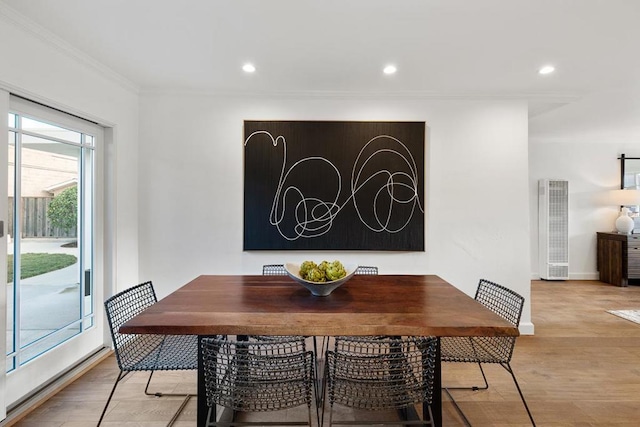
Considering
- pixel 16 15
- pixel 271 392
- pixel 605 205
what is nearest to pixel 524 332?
pixel 271 392

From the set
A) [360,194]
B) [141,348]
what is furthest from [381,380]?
[360,194]

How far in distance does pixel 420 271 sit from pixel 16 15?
365 cm

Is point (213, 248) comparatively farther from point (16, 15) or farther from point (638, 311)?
point (638, 311)

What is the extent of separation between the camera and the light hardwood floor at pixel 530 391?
196 centimetres

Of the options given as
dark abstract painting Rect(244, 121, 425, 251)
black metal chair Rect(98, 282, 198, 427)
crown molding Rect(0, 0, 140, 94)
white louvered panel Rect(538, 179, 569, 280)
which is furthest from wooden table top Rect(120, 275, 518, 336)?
white louvered panel Rect(538, 179, 569, 280)

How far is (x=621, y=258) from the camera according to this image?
5.20 metres

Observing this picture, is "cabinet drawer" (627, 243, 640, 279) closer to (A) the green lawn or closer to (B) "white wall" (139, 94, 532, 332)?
(B) "white wall" (139, 94, 532, 332)

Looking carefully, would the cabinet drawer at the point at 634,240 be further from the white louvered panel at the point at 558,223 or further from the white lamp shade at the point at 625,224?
the white louvered panel at the point at 558,223

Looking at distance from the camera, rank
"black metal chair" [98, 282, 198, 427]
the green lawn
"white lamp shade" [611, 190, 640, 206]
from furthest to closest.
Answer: "white lamp shade" [611, 190, 640, 206]
the green lawn
"black metal chair" [98, 282, 198, 427]

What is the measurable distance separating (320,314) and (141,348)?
1.21 m

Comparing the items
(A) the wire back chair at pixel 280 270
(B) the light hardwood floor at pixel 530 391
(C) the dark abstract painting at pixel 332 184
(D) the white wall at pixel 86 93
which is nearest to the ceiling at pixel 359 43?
(D) the white wall at pixel 86 93

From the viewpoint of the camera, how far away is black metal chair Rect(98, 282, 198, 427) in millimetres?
1702

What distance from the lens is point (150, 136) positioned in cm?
316

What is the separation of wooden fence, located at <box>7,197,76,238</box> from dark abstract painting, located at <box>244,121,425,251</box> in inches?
60.0
